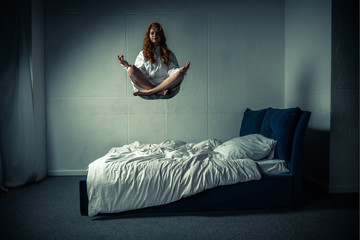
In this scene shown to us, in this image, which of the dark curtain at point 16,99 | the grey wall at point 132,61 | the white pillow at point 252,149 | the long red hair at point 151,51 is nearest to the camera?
the white pillow at point 252,149

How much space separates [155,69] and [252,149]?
151 cm

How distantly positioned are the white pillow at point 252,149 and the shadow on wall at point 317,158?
0.84 m

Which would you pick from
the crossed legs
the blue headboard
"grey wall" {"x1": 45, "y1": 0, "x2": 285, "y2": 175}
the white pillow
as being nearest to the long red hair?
the crossed legs

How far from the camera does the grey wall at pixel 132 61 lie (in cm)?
448

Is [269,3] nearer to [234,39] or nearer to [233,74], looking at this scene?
[234,39]

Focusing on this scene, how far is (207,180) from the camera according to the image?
2.71 metres

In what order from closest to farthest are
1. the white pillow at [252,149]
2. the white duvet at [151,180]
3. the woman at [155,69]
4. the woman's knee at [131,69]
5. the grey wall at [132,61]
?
the white duvet at [151,180] < the white pillow at [252,149] < the woman's knee at [131,69] < the woman at [155,69] < the grey wall at [132,61]

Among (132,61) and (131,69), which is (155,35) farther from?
(132,61)

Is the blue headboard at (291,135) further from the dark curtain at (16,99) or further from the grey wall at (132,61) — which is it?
the dark curtain at (16,99)

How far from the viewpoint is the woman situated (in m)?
3.23

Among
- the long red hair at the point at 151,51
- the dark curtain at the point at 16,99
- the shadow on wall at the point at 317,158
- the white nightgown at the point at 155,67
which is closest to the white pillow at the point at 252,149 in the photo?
the shadow on wall at the point at 317,158

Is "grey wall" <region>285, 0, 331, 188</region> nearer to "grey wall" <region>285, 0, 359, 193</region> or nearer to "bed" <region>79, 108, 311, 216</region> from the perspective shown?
"grey wall" <region>285, 0, 359, 193</region>

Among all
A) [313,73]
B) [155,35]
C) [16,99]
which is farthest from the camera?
[16,99]

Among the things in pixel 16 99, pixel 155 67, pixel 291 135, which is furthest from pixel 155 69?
pixel 16 99
